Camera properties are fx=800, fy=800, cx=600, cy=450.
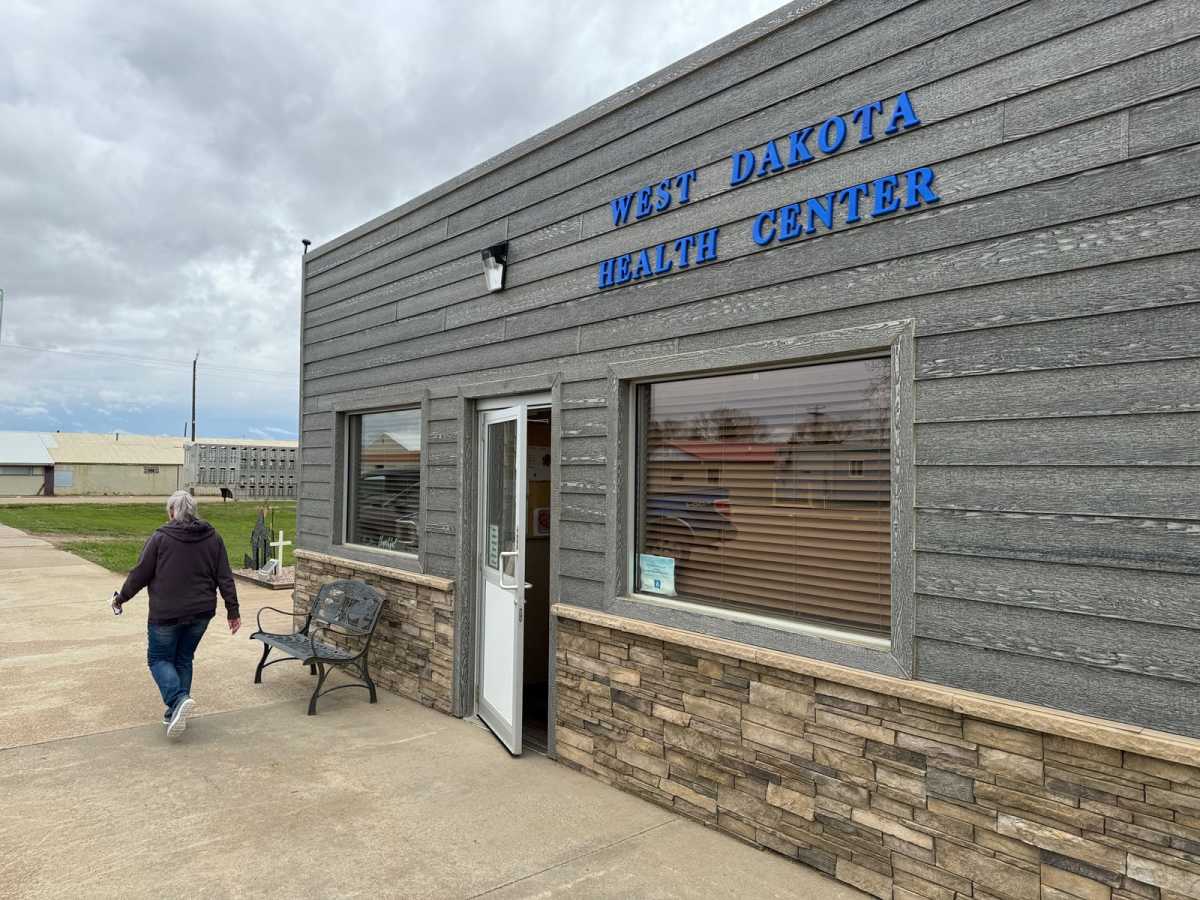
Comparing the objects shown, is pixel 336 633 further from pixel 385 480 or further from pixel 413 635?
pixel 385 480

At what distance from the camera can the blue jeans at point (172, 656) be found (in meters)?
4.89

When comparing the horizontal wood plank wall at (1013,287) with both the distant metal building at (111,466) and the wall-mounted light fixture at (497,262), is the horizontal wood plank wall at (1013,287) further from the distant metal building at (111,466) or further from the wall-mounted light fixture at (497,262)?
the distant metal building at (111,466)

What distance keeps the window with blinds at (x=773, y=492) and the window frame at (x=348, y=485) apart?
217 centimetres

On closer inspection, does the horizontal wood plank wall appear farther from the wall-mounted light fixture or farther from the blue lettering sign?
the wall-mounted light fixture

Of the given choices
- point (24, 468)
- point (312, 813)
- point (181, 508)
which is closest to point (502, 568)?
point (312, 813)

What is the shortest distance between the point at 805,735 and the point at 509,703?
6.80ft

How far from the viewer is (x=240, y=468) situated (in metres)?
43.6

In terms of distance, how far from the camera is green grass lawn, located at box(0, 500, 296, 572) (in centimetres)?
1612

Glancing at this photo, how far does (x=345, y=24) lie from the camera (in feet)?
23.5

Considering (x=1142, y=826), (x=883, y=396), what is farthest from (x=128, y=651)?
(x=1142, y=826)

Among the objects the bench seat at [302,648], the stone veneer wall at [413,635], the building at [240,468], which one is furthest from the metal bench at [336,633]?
the building at [240,468]

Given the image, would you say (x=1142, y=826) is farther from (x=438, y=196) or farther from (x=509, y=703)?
(x=438, y=196)

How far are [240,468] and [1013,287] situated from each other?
45916 millimetres

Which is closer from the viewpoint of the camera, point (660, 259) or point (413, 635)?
point (660, 259)
